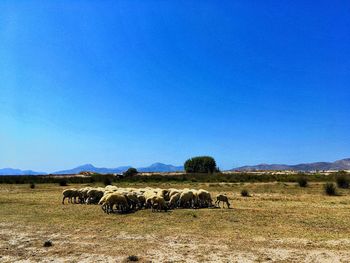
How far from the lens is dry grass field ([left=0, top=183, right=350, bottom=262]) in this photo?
1259cm

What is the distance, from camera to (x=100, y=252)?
13.1 meters

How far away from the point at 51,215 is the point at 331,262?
619 inches

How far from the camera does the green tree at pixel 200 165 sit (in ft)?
341

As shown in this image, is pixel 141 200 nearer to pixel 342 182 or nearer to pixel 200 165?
pixel 342 182

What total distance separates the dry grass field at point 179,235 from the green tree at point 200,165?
7971 cm

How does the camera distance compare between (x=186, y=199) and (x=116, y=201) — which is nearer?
(x=116, y=201)

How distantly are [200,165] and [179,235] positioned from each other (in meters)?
90.1

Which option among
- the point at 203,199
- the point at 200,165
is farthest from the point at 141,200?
the point at 200,165

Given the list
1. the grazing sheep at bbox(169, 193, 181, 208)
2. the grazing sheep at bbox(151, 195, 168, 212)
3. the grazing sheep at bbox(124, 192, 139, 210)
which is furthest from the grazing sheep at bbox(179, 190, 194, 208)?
the grazing sheep at bbox(124, 192, 139, 210)

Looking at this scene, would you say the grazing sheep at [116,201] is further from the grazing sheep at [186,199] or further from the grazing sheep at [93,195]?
the grazing sheep at [93,195]

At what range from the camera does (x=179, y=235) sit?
51.9ft

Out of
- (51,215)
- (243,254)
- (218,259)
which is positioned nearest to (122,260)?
(218,259)

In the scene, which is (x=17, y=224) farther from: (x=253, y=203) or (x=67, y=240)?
(x=253, y=203)

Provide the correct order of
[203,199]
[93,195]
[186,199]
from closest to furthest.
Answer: [186,199] < [203,199] < [93,195]
